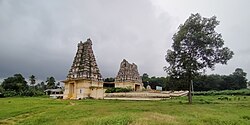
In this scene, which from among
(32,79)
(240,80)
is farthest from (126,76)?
(240,80)

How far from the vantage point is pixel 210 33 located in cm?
2694

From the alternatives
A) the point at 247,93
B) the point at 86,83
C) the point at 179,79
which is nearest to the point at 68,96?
the point at 86,83

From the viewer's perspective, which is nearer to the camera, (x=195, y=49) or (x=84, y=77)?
(x=195, y=49)

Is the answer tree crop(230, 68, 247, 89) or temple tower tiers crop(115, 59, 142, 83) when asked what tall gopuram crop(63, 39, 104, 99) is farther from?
tree crop(230, 68, 247, 89)

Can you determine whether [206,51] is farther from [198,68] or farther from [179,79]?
[179,79]

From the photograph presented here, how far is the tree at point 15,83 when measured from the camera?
246ft

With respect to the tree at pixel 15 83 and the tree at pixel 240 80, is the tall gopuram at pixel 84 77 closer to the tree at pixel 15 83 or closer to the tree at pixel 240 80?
the tree at pixel 15 83

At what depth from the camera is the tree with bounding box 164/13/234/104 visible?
87.0ft

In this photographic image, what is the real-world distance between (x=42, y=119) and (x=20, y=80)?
7334 centimetres

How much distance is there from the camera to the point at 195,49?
88.7 ft

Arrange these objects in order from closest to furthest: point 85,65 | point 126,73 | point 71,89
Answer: point 85,65 → point 71,89 → point 126,73

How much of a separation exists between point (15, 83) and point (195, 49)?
67850 millimetres

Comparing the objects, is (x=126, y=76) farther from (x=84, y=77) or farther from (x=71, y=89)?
(x=84, y=77)

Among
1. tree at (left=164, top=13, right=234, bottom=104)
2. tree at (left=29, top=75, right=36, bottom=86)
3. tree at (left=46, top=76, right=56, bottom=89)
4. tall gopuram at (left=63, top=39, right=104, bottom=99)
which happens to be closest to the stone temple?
tall gopuram at (left=63, top=39, right=104, bottom=99)
